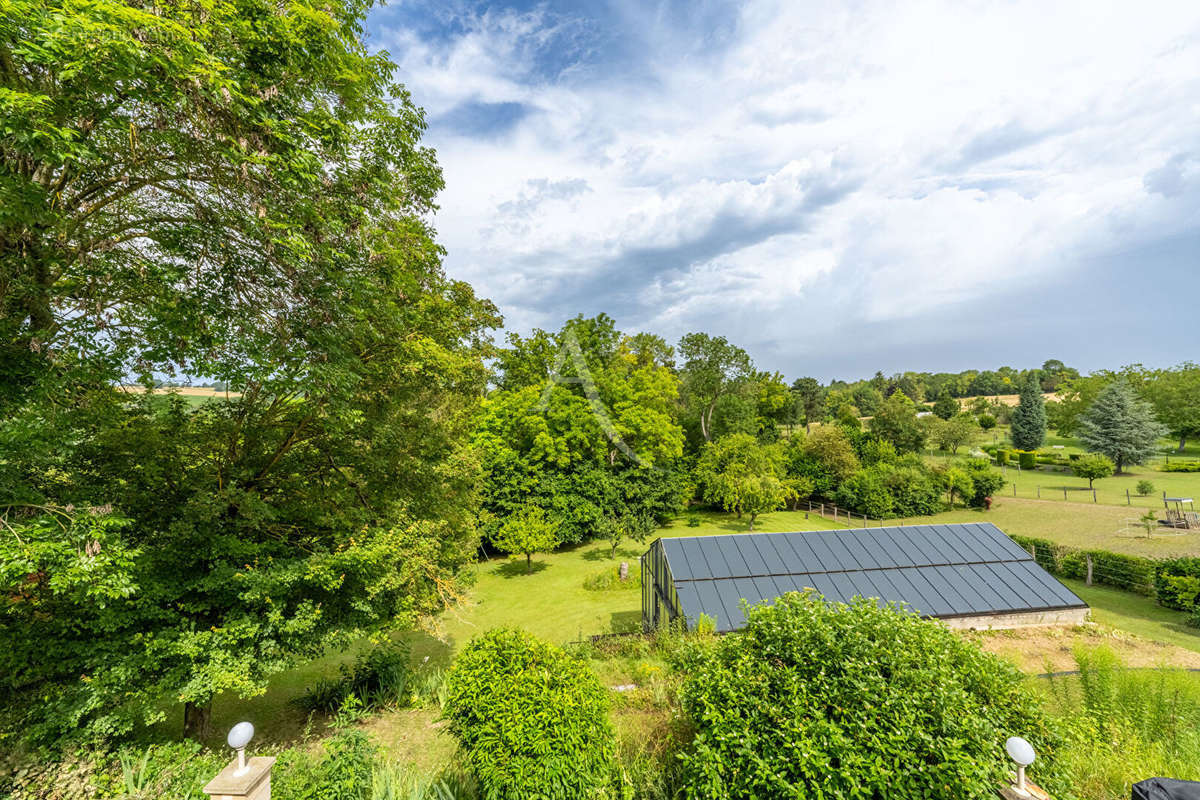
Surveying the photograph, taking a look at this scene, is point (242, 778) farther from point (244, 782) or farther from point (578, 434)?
point (578, 434)

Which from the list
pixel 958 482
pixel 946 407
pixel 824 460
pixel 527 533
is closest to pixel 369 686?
pixel 527 533

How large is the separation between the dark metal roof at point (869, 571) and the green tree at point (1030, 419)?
147 feet

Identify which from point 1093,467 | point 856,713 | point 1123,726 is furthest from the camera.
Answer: point 1093,467

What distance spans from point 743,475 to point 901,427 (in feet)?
57.2

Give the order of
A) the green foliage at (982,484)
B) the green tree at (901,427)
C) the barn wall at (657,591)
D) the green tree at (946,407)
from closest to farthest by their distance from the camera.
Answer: the barn wall at (657,591), the green foliage at (982,484), the green tree at (901,427), the green tree at (946,407)

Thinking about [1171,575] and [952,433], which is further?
[952,433]

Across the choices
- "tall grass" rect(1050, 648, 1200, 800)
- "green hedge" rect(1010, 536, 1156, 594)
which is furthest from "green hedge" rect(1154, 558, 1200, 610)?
"tall grass" rect(1050, 648, 1200, 800)

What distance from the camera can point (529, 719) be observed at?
437 cm

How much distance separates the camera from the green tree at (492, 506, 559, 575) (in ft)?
63.5

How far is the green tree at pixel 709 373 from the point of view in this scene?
35.7 meters

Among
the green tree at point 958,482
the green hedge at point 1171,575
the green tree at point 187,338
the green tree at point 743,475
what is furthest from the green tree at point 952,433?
the green tree at point 187,338

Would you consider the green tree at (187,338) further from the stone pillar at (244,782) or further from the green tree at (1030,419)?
the green tree at (1030,419)

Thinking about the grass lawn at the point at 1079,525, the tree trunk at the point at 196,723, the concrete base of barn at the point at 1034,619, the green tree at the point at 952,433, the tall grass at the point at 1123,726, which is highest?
the green tree at the point at 952,433

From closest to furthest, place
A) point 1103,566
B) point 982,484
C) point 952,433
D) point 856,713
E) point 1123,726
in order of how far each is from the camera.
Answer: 1. point 856,713
2. point 1123,726
3. point 1103,566
4. point 982,484
5. point 952,433
